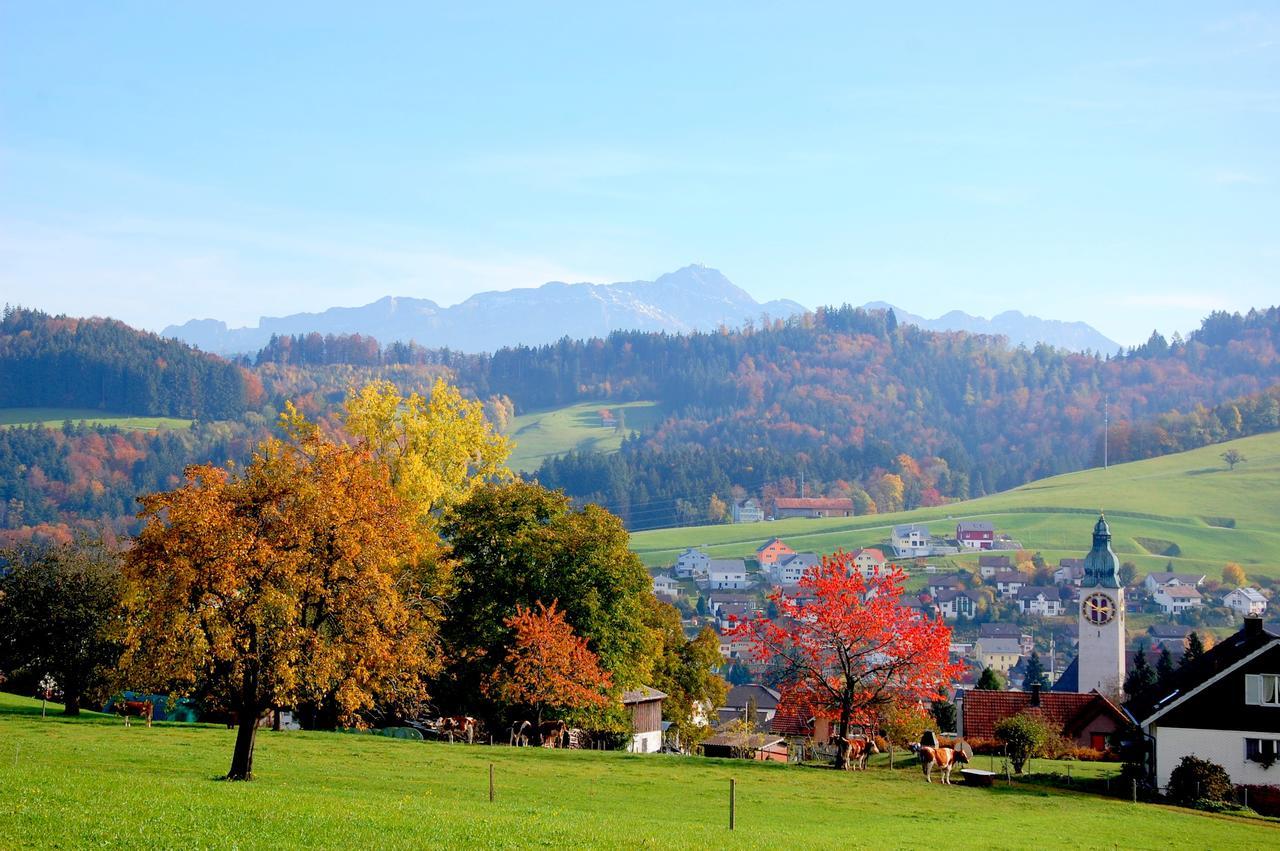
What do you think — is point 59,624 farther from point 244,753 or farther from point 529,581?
point 244,753

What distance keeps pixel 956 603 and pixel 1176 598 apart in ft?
94.9

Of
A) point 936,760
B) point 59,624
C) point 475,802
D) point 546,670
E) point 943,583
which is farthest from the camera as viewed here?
point 943,583

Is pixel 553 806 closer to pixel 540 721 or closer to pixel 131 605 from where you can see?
pixel 131 605

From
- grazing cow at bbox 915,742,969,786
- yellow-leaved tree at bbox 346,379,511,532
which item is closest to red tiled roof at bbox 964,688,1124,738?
grazing cow at bbox 915,742,969,786

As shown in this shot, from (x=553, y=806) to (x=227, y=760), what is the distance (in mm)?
10039

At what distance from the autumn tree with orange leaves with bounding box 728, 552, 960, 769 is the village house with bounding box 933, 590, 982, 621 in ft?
452

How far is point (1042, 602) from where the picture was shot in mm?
182375

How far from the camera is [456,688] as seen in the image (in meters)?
52.4

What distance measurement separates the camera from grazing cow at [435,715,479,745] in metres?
48.6

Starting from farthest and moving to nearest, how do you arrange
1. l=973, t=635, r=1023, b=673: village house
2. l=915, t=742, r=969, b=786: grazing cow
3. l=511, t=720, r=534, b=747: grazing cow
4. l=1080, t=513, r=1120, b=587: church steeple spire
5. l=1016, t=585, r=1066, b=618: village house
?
l=1016, t=585, r=1066, b=618: village house
l=973, t=635, r=1023, b=673: village house
l=1080, t=513, r=1120, b=587: church steeple spire
l=511, t=720, r=534, b=747: grazing cow
l=915, t=742, r=969, b=786: grazing cow

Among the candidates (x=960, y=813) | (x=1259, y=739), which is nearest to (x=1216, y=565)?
(x=1259, y=739)

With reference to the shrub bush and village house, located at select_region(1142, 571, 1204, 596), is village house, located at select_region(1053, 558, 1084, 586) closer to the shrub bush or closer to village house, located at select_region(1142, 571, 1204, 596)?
village house, located at select_region(1142, 571, 1204, 596)

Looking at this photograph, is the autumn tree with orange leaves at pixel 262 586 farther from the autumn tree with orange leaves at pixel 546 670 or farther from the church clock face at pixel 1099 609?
the church clock face at pixel 1099 609

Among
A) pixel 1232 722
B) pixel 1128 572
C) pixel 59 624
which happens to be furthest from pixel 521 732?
pixel 1128 572
